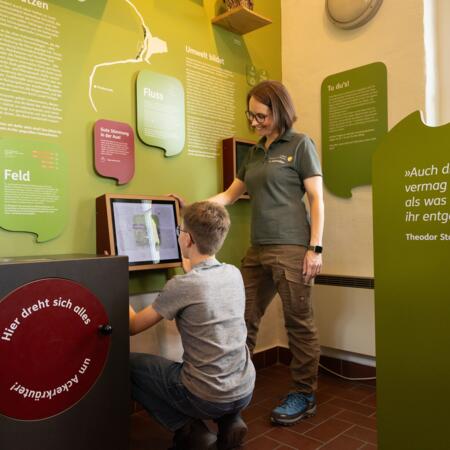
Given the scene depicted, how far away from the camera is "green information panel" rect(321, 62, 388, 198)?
260 centimetres

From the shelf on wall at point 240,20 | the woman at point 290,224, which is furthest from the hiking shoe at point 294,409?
the shelf on wall at point 240,20

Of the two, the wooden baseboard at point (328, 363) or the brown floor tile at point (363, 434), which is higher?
the wooden baseboard at point (328, 363)

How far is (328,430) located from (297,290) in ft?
2.08

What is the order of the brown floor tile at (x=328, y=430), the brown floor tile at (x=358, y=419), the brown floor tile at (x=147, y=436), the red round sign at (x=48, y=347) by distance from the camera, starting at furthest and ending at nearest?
the brown floor tile at (x=358, y=419), the brown floor tile at (x=328, y=430), the brown floor tile at (x=147, y=436), the red round sign at (x=48, y=347)

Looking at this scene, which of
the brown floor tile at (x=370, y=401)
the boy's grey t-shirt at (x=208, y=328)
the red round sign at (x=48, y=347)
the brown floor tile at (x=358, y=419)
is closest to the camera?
the red round sign at (x=48, y=347)

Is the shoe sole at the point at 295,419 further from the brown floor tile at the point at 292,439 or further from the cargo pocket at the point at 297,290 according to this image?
the cargo pocket at the point at 297,290

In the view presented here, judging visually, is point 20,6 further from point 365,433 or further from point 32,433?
point 365,433

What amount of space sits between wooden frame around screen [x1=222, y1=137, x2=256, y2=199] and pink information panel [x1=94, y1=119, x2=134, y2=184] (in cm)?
65

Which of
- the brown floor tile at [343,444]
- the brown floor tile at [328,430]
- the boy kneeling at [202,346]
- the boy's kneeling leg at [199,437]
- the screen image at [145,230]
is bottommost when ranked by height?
the brown floor tile at [343,444]

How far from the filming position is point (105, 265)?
Answer: 60.2 inches

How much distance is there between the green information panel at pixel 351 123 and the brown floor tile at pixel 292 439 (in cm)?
139

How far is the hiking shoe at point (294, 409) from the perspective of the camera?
6.79 feet

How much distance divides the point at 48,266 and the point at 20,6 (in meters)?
1.13

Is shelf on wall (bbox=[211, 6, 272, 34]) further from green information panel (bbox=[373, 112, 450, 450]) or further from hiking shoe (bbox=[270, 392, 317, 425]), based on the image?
hiking shoe (bbox=[270, 392, 317, 425])
